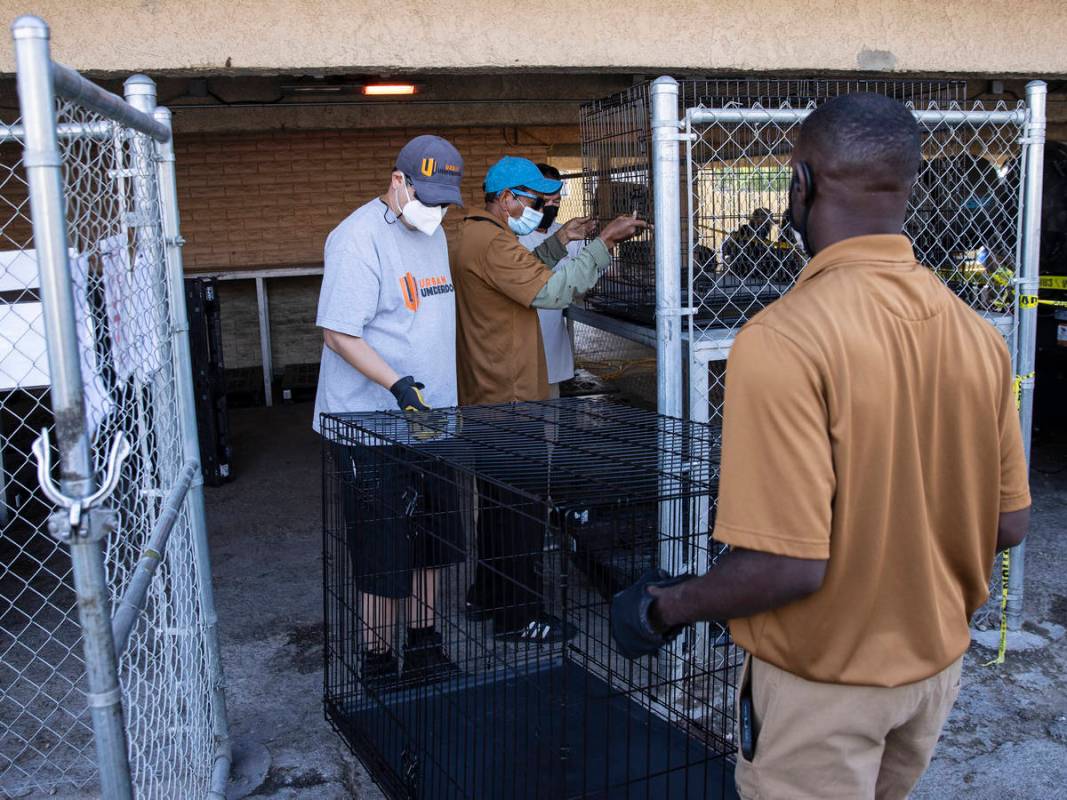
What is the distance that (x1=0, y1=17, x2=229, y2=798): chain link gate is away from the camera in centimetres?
172

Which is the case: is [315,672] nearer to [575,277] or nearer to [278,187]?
[575,277]

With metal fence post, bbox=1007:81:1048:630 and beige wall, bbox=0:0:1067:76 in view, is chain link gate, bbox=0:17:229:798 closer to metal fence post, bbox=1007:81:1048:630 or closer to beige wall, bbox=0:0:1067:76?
beige wall, bbox=0:0:1067:76

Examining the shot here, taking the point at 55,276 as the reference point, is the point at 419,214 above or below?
above

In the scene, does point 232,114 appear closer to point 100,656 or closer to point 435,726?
point 435,726

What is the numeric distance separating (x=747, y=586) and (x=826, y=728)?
0.32 metres

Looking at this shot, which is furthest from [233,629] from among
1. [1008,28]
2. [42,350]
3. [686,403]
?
[1008,28]

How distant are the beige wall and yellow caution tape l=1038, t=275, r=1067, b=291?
1.79 meters

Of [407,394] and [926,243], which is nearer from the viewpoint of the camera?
[407,394]

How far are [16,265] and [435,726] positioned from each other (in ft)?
7.52

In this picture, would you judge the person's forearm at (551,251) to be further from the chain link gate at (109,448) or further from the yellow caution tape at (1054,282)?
the yellow caution tape at (1054,282)

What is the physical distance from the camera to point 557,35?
4.59 m

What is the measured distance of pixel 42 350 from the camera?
3625mm

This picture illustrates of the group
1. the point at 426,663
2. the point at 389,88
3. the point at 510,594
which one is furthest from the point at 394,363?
the point at 389,88

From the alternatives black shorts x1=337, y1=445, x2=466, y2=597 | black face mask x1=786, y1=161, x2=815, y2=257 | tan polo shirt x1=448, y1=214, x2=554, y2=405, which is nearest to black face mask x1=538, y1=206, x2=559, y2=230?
tan polo shirt x1=448, y1=214, x2=554, y2=405
